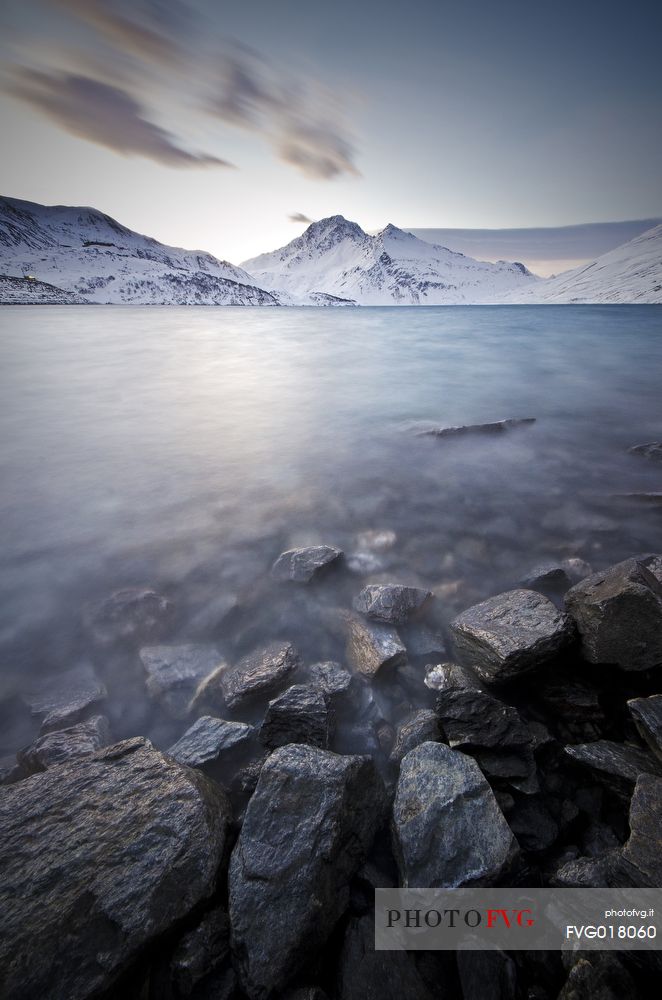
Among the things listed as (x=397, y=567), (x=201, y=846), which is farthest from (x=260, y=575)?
(x=201, y=846)

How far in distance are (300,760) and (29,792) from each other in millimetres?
1669

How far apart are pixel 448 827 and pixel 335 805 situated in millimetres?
687

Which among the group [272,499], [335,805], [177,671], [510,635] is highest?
[510,635]

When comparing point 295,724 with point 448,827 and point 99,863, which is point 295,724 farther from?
point 99,863

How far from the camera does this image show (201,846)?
7.29ft

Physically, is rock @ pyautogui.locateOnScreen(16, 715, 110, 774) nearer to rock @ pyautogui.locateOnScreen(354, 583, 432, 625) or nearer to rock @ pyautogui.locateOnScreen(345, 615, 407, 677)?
rock @ pyautogui.locateOnScreen(345, 615, 407, 677)

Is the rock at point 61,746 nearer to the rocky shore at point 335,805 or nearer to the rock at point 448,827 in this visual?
the rocky shore at point 335,805

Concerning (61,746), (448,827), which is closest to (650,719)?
A: (448,827)

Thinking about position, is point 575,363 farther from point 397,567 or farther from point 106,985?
point 106,985

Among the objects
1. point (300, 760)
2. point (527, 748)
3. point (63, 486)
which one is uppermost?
point (300, 760)

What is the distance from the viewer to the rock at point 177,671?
3672mm

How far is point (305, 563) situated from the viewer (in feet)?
16.5

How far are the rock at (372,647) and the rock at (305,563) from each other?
0.85m

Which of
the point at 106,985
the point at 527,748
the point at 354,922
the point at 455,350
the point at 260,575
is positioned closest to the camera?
the point at 106,985
